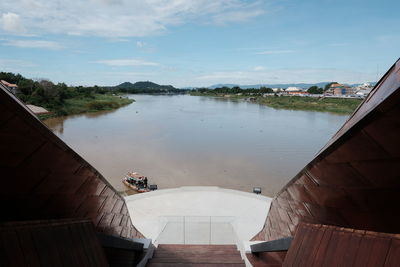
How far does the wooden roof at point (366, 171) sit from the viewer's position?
1483 millimetres

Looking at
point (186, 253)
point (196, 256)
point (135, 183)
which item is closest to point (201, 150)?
point (135, 183)

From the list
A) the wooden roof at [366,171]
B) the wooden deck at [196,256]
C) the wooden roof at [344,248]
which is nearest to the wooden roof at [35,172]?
the wooden roof at [366,171]

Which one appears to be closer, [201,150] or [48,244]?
[48,244]

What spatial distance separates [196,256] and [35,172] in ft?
11.8

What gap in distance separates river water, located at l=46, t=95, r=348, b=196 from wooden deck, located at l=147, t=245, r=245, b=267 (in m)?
8.17

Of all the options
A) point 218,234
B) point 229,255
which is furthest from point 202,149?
point 229,255

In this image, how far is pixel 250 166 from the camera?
16.8 meters

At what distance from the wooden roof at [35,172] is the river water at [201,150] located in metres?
11.3

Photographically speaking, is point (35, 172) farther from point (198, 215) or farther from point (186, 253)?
point (198, 215)

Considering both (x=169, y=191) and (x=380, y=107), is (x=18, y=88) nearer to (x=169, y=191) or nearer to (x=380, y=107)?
(x=169, y=191)

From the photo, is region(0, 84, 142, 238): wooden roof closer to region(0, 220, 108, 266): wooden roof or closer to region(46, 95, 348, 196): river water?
region(0, 220, 108, 266): wooden roof

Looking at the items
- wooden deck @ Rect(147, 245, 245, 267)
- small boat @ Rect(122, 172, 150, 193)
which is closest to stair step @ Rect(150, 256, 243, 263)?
wooden deck @ Rect(147, 245, 245, 267)

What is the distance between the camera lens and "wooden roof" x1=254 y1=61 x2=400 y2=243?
1.48 metres

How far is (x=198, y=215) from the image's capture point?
7688 millimetres
